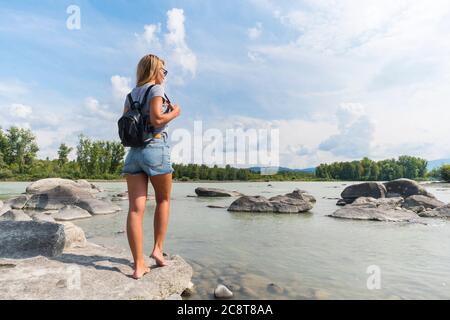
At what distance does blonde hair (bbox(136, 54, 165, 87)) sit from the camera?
13.0ft

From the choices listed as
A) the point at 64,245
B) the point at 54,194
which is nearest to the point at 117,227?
the point at 64,245

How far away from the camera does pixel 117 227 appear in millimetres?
10266

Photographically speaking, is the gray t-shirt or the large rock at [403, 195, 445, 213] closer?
the gray t-shirt

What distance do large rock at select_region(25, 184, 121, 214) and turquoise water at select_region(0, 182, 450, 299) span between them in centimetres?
307

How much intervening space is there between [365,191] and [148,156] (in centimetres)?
1892

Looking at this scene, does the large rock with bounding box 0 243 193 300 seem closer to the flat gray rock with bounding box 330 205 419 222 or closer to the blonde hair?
the blonde hair

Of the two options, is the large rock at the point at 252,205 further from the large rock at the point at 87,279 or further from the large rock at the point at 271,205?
the large rock at the point at 87,279

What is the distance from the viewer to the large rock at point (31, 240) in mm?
4688

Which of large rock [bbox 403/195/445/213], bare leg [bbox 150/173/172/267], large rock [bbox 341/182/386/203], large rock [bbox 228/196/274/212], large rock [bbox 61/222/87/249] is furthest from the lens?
large rock [bbox 341/182/386/203]

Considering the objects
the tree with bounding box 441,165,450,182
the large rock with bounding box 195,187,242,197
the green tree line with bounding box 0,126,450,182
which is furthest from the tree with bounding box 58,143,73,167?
the tree with bounding box 441,165,450,182

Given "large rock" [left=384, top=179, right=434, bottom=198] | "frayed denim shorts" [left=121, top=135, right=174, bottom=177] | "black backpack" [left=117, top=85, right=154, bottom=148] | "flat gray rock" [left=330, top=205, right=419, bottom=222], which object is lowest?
"flat gray rock" [left=330, top=205, right=419, bottom=222]

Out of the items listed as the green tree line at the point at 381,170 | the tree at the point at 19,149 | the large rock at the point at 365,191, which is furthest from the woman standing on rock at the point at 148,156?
the green tree line at the point at 381,170
